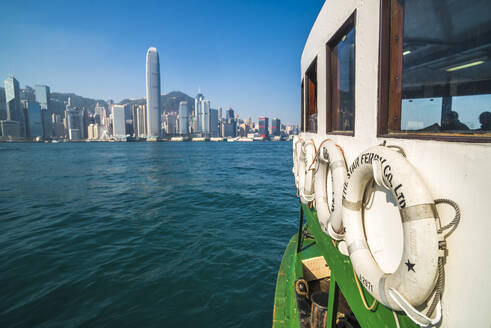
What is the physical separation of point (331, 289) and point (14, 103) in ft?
744

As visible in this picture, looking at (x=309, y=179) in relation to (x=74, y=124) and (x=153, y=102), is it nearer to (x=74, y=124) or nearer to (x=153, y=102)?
(x=153, y=102)

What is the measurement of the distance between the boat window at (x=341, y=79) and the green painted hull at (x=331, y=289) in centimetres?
183

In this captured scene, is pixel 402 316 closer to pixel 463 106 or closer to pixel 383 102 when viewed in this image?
pixel 463 106

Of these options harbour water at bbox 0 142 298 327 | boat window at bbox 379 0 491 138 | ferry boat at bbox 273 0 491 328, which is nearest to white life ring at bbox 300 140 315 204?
ferry boat at bbox 273 0 491 328

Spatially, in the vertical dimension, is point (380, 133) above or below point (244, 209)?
above

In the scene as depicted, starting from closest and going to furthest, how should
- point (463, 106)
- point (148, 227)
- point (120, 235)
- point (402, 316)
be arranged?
1. point (463, 106)
2. point (402, 316)
3. point (120, 235)
4. point (148, 227)

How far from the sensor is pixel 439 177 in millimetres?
Answer: 1606

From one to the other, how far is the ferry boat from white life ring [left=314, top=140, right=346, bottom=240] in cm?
2

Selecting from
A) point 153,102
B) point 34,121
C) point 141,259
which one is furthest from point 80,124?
point 141,259

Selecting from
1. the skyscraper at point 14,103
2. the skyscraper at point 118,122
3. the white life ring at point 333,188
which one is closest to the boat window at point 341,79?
the white life ring at point 333,188

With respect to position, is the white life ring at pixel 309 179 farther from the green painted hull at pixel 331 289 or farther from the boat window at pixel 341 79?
the boat window at pixel 341 79

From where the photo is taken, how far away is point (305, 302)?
4.85 metres

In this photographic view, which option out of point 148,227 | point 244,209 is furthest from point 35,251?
point 244,209

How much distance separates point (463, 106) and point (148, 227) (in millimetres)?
11811
